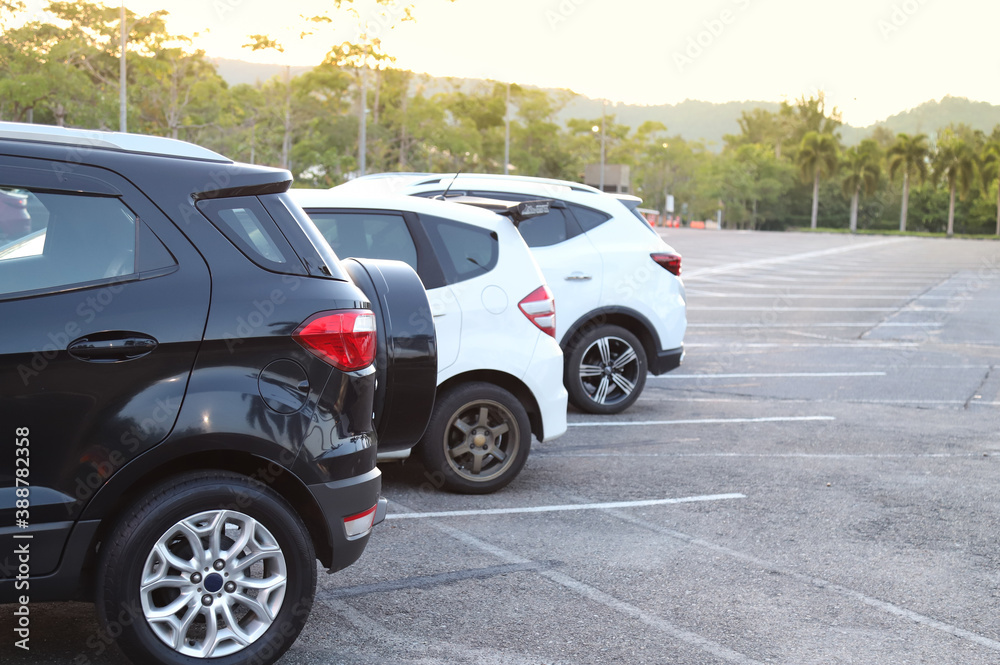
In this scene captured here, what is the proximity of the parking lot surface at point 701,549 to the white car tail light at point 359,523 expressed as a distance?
482 millimetres

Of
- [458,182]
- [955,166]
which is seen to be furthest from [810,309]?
[955,166]

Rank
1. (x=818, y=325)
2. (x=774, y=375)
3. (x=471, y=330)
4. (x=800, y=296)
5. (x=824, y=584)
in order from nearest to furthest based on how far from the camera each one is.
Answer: (x=824, y=584) → (x=471, y=330) → (x=774, y=375) → (x=818, y=325) → (x=800, y=296)

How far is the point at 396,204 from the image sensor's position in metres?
6.29

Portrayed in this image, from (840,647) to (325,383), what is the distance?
2.23 m

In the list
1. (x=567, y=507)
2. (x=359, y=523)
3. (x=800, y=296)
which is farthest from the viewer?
(x=800, y=296)

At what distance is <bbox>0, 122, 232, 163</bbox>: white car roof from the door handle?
2.16 ft

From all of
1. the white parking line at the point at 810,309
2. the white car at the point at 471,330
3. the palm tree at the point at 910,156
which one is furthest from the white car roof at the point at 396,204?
the palm tree at the point at 910,156

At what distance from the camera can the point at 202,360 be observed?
3.40m

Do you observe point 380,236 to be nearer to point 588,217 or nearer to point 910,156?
point 588,217

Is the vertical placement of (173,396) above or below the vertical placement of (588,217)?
below

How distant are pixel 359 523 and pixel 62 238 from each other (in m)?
1.38

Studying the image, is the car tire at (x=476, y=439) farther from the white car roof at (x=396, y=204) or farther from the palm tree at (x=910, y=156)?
the palm tree at (x=910, y=156)

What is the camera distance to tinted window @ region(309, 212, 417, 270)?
20.4ft

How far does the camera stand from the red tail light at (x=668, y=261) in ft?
30.3
